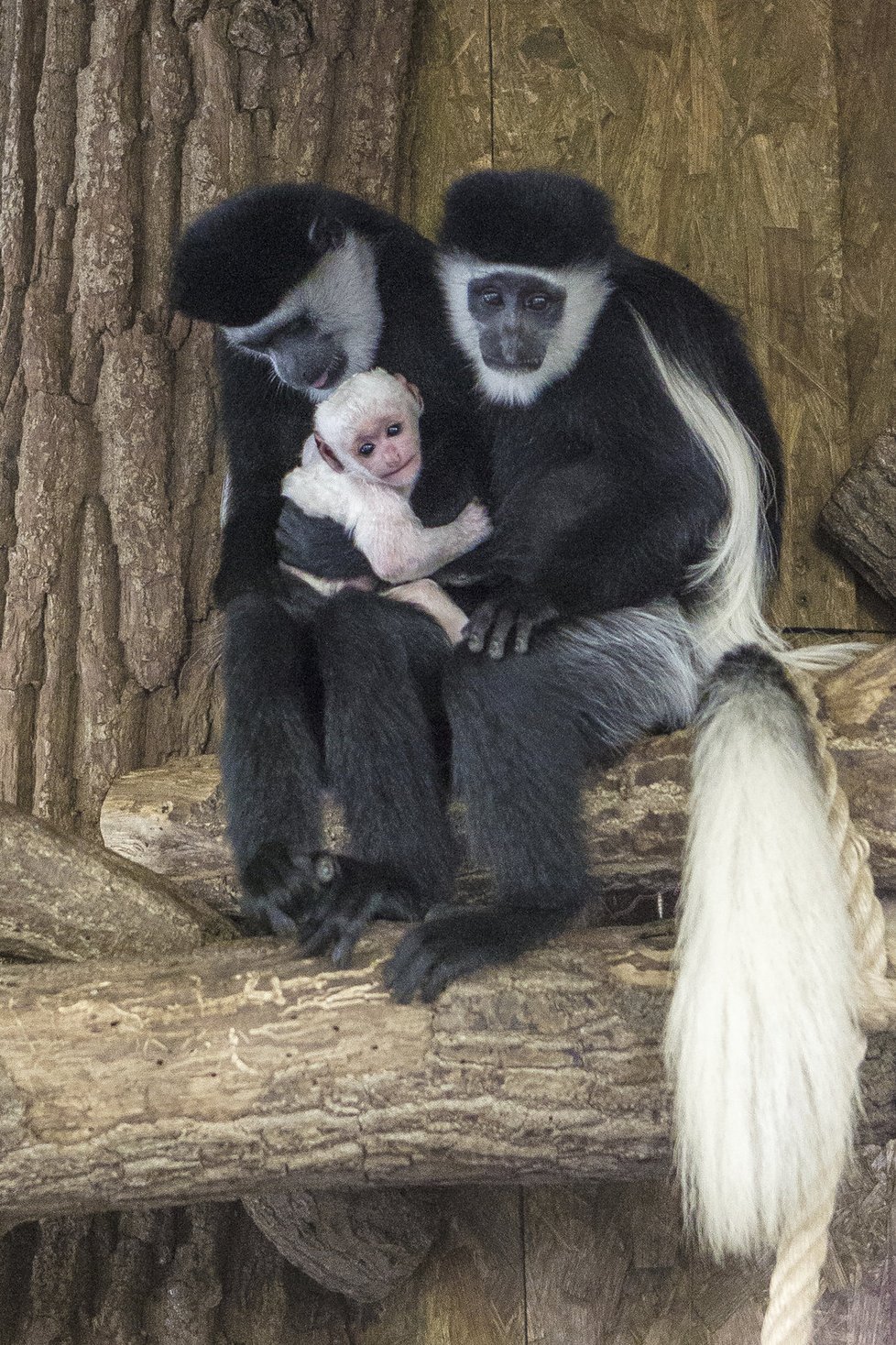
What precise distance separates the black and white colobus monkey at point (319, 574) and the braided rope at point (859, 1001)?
506mm

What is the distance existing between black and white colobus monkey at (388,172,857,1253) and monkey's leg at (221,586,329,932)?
0.79 feet

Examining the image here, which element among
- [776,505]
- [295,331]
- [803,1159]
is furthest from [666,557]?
[803,1159]

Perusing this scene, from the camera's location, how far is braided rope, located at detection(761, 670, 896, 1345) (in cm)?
132

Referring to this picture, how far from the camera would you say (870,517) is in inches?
98.1

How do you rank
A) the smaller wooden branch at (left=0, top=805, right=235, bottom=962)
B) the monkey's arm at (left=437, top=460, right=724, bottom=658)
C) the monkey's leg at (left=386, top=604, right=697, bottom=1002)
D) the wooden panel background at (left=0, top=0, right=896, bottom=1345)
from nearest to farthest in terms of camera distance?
1. the monkey's leg at (left=386, top=604, right=697, bottom=1002)
2. the smaller wooden branch at (left=0, top=805, right=235, bottom=962)
3. the monkey's arm at (left=437, top=460, right=724, bottom=658)
4. the wooden panel background at (left=0, top=0, right=896, bottom=1345)

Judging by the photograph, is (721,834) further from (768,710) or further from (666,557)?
(666,557)

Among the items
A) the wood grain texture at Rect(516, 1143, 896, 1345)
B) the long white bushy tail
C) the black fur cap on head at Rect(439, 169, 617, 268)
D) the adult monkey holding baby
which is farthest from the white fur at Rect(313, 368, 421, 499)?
the wood grain texture at Rect(516, 1143, 896, 1345)

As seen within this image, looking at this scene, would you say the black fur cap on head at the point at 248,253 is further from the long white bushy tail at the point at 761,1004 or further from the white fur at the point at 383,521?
the long white bushy tail at the point at 761,1004

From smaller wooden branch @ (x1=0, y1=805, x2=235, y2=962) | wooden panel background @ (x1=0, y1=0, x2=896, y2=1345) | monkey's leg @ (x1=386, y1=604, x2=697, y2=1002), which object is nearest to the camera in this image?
monkey's leg @ (x1=386, y1=604, x2=697, y2=1002)

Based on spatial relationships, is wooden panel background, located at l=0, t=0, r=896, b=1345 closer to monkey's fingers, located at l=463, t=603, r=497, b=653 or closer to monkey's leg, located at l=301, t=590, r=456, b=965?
monkey's leg, located at l=301, t=590, r=456, b=965

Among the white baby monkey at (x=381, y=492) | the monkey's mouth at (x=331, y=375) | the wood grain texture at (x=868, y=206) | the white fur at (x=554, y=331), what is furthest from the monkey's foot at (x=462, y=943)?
the wood grain texture at (x=868, y=206)

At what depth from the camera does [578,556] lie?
187 cm

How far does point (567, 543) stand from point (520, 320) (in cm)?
32

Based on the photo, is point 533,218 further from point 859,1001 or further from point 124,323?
point 859,1001
